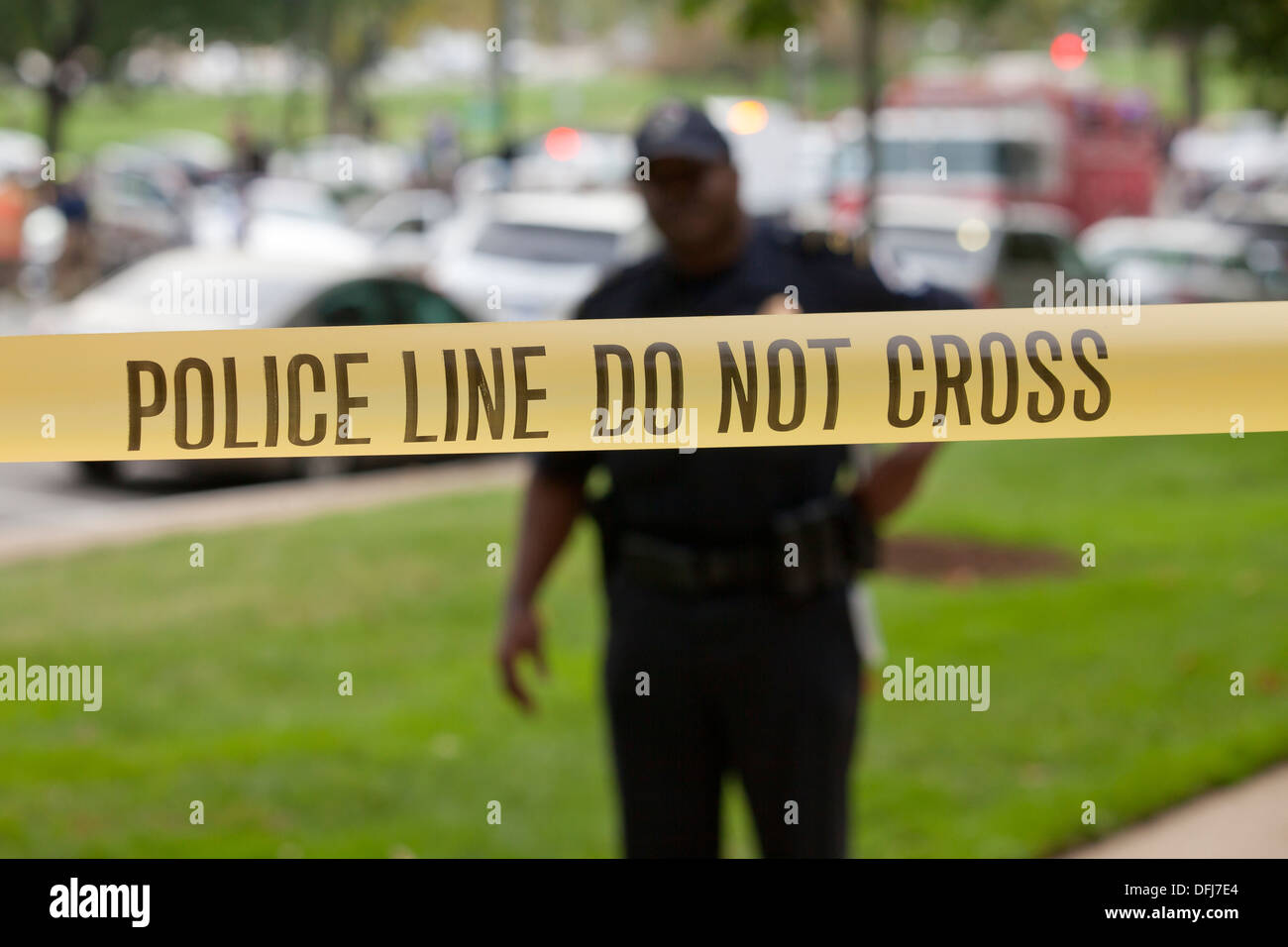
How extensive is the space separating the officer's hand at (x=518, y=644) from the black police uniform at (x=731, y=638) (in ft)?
0.84

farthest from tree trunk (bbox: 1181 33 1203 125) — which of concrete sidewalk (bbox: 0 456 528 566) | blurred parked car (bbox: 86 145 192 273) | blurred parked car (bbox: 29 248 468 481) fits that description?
blurred parked car (bbox: 86 145 192 273)

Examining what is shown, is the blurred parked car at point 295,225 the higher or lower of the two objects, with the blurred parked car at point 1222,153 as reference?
lower

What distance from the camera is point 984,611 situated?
7.17 m

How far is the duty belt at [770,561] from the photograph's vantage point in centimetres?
331

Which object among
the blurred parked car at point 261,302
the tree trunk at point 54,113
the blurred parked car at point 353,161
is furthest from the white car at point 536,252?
the blurred parked car at point 353,161

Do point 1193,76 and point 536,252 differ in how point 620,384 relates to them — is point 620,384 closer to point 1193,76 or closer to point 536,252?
point 536,252

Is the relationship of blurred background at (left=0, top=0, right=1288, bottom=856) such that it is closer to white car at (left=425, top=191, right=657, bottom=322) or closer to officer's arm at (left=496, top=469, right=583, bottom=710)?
white car at (left=425, top=191, right=657, bottom=322)

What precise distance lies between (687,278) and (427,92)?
5532cm

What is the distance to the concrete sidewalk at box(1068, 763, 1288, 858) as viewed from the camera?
4.65 meters

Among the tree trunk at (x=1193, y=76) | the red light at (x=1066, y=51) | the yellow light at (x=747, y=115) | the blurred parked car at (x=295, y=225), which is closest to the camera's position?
the red light at (x=1066, y=51)

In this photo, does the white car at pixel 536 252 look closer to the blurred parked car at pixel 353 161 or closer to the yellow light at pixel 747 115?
the yellow light at pixel 747 115

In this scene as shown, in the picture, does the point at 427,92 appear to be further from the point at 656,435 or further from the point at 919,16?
the point at 656,435

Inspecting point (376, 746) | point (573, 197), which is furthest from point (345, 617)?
point (573, 197)

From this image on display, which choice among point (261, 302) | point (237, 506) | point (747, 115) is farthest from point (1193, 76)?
point (237, 506)
